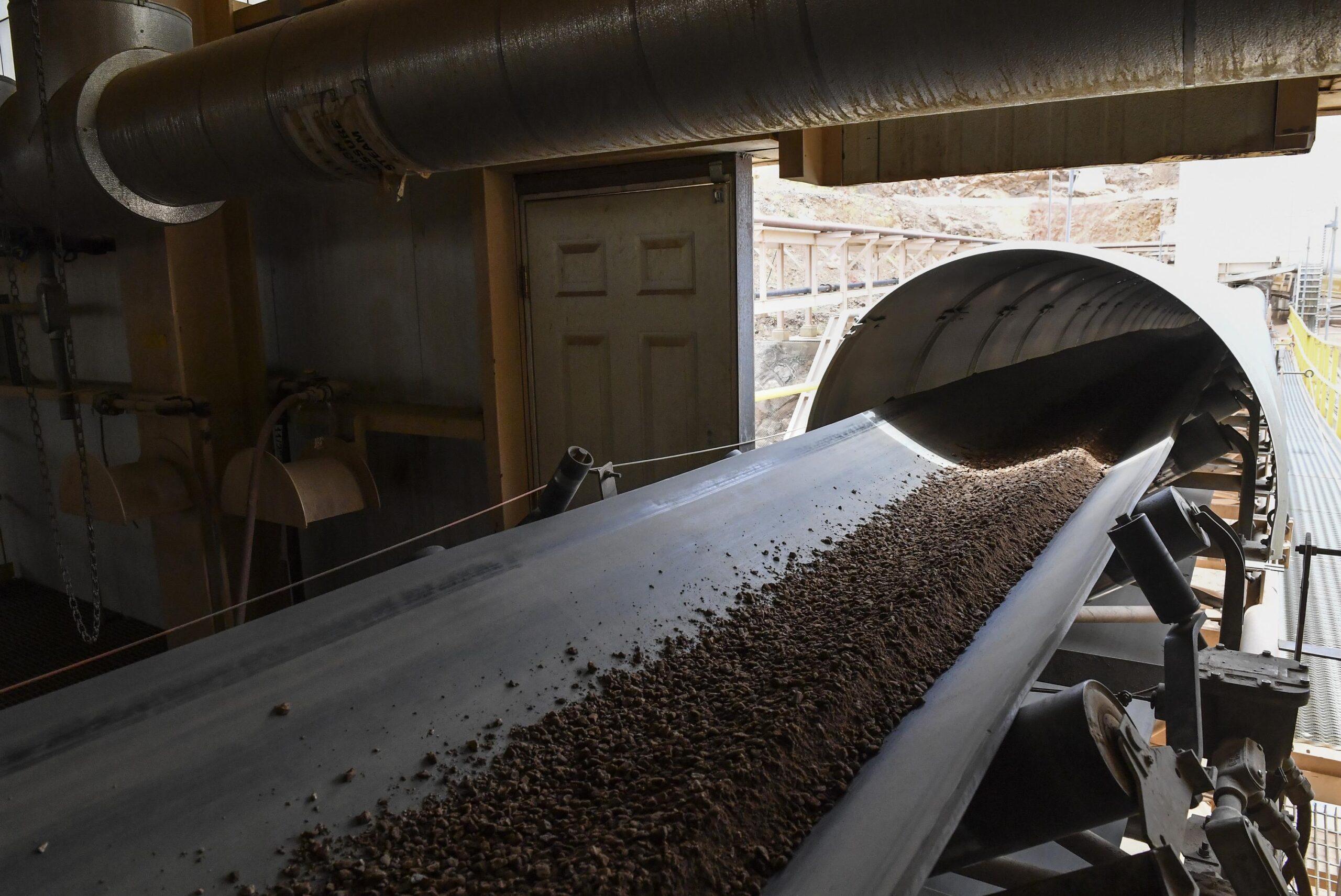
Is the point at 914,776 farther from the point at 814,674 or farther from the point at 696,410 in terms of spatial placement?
the point at 696,410

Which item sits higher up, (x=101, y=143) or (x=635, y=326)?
(x=101, y=143)

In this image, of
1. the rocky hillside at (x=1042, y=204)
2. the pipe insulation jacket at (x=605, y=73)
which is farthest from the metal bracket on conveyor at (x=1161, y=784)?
the rocky hillside at (x=1042, y=204)

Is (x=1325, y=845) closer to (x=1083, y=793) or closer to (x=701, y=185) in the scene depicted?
(x=1083, y=793)

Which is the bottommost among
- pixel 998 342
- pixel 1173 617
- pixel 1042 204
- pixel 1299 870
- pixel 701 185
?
pixel 1299 870

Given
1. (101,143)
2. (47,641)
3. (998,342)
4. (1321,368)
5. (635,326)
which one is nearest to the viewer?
(101,143)

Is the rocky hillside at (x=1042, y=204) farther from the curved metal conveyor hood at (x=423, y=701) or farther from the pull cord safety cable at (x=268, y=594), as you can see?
the curved metal conveyor hood at (x=423, y=701)

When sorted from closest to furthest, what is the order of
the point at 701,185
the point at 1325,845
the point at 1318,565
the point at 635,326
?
the point at 1325,845 → the point at 701,185 → the point at 635,326 → the point at 1318,565

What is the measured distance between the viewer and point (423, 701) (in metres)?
1.08

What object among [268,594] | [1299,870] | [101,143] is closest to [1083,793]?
[1299,870]

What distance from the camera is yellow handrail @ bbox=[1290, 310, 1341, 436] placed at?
5.54 meters

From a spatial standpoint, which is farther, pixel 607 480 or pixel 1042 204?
pixel 1042 204

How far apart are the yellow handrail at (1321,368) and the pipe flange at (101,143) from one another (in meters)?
5.44

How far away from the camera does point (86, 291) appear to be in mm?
3816

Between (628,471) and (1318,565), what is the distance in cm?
379
